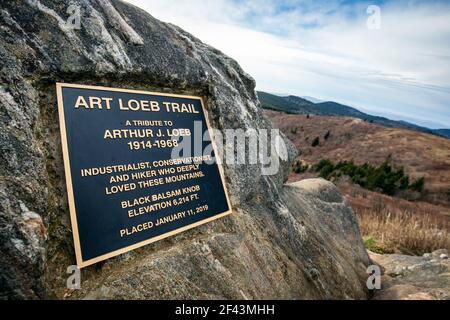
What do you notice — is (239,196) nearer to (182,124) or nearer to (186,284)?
(182,124)

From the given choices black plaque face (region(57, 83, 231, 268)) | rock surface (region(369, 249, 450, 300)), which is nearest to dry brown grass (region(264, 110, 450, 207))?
rock surface (region(369, 249, 450, 300))

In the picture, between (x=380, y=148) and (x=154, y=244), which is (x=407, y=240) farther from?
(x=380, y=148)

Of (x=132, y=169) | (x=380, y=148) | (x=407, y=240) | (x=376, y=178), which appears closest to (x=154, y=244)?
(x=132, y=169)

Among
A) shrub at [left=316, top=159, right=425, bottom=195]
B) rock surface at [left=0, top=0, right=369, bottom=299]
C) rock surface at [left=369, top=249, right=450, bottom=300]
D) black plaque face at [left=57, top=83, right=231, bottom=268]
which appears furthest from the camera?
shrub at [left=316, top=159, right=425, bottom=195]

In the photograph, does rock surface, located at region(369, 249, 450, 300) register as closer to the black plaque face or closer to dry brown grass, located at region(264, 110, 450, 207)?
the black plaque face

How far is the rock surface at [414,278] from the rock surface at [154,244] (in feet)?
1.58

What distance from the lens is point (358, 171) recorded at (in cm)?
2456

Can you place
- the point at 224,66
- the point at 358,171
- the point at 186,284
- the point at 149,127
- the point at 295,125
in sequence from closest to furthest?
the point at 186,284 < the point at 149,127 < the point at 224,66 < the point at 358,171 < the point at 295,125

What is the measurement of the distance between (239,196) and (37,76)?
2338mm

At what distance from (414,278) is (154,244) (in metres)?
4.20

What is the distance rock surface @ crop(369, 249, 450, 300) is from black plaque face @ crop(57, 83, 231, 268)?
2.60 m

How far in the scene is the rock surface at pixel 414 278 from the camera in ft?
13.3

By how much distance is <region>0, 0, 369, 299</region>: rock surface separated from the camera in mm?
2311

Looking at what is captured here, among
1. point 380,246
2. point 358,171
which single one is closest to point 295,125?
point 358,171
